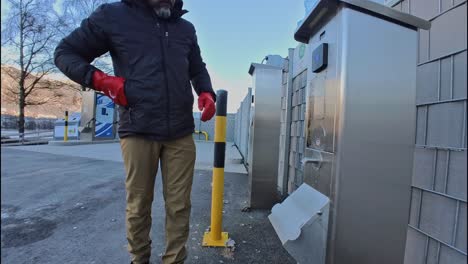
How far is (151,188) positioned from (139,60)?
0.71m

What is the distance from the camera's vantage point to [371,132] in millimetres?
1376

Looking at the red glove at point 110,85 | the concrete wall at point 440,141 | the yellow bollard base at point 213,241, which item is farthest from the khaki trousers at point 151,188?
the concrete wall at point 440,141

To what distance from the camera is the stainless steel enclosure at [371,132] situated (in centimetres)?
137

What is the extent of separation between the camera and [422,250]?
1527mm

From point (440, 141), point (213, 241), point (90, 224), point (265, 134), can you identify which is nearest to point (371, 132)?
point (440, 141)

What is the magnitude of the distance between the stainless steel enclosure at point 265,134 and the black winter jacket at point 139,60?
5.67 ft

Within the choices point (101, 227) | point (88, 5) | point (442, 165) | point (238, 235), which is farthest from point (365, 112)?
point (101, 227)

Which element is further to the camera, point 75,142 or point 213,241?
point 75,142

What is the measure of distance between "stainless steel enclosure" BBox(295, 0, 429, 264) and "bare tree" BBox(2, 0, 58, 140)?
1.11m

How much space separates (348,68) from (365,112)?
20 cm

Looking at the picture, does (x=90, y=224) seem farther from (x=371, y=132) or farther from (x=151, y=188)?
(x=371, y=132)

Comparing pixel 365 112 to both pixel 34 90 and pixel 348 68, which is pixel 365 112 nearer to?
pixel 348 68

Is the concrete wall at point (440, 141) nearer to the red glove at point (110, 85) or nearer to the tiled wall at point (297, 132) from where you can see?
the red glove at point (110, 85)

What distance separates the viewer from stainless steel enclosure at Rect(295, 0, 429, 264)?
1373 millimetres
